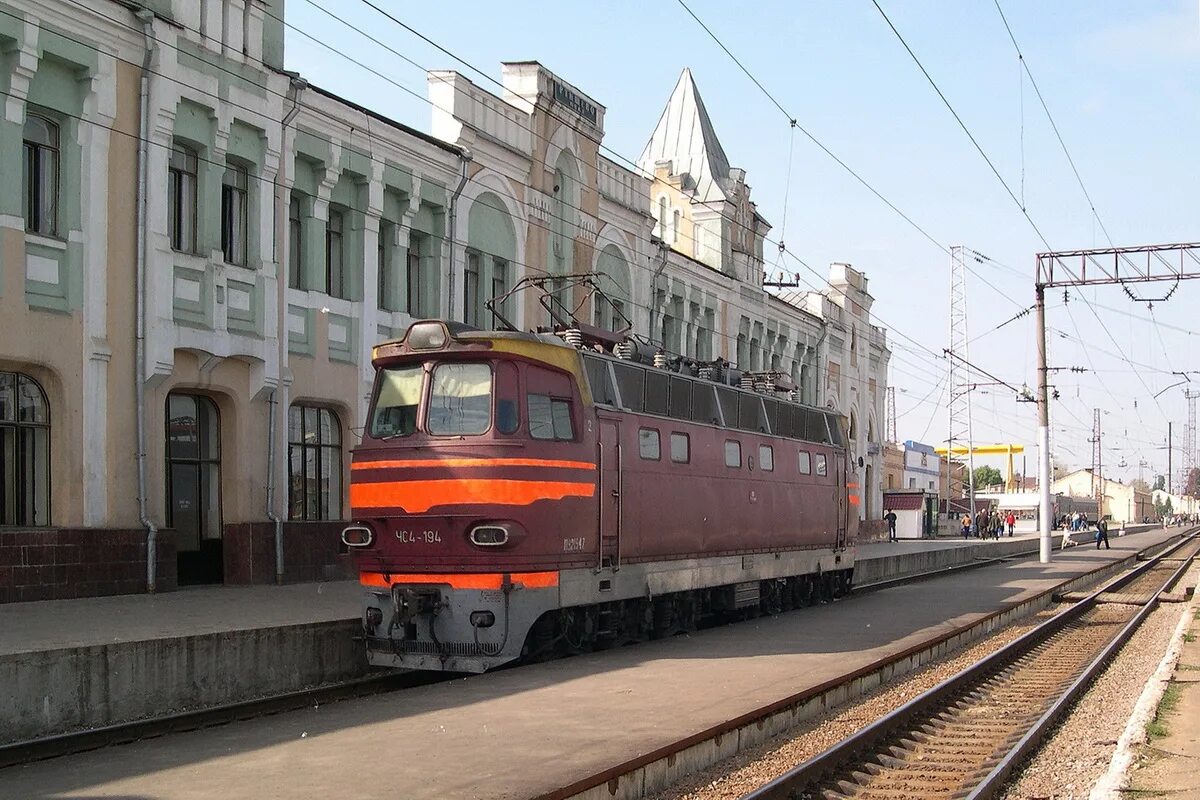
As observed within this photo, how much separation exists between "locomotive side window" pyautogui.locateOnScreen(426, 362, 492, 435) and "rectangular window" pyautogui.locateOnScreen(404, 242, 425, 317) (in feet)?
38.1

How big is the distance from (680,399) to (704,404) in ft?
3.07

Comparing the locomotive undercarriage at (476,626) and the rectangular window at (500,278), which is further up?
the rectangular window at (500,278)

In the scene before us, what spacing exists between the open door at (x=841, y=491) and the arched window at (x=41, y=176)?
14.6 meters

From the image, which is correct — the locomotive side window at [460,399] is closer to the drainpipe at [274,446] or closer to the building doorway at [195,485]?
the building doorway at [195,485]

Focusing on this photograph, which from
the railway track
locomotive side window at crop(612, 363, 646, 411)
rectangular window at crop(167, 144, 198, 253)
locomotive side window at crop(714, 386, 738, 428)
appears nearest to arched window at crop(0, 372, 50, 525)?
rectangular window at crop(167, 144, 198, 253)

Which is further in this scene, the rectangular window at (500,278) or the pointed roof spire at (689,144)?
the pointed roof spire at (689,144)

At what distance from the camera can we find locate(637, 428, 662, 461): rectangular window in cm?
1762

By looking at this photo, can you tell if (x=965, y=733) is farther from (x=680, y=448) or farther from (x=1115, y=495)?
(x=1115, y=495)

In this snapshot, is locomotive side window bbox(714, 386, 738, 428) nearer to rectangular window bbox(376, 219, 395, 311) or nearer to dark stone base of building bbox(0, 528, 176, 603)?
rectangular window bbox(376, 219, 395, 311)

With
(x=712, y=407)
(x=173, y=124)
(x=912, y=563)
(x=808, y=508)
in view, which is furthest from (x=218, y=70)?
(x=912, y=563)

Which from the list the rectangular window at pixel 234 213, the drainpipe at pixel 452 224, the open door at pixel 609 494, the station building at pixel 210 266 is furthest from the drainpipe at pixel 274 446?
the open door at pixel 609 494

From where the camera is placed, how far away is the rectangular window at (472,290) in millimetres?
28723

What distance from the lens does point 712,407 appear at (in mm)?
20109

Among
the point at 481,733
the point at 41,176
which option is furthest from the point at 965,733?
the point at 41,176
